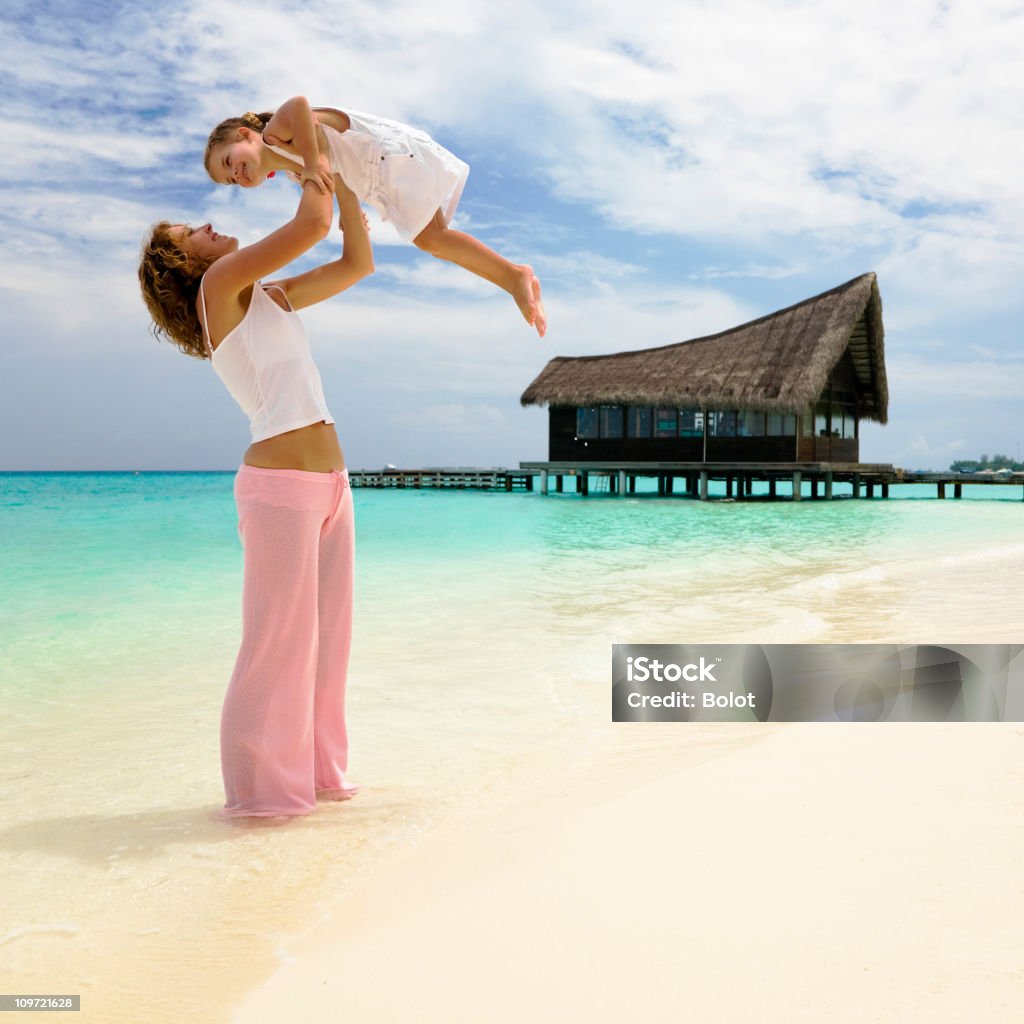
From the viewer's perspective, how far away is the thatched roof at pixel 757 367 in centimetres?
2355

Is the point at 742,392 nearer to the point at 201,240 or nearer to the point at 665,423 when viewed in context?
the point at 665,423

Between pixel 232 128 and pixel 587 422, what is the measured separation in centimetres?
2588

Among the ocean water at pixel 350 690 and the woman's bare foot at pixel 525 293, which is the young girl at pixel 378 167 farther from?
the ocean water at pixel 350 690

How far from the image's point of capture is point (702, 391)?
2458cm

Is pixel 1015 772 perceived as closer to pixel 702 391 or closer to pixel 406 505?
pixel 702 391

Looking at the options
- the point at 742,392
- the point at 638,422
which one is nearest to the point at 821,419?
the point at 742,392

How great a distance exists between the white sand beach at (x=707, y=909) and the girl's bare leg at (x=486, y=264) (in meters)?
1.28

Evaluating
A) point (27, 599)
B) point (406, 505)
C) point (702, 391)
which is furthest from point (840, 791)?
point (406, 505)

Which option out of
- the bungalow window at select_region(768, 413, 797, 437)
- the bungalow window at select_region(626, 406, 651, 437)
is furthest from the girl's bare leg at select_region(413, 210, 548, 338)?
the bungalow window at select_region(626, 406, 651, 437)

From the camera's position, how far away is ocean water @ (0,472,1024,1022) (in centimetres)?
204

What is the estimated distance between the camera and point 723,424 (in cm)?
2561

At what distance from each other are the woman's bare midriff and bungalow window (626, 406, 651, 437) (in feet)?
81.0

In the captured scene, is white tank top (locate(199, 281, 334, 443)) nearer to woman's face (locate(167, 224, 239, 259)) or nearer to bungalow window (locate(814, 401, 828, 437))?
woman's face (locate(167, 224, 239, 259))

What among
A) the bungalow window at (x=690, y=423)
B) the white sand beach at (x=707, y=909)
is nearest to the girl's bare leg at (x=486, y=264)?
the white sand beach at (x=707, y=909)
